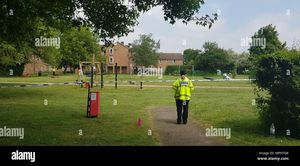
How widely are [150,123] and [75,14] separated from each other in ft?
15.2

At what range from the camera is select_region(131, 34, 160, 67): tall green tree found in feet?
318

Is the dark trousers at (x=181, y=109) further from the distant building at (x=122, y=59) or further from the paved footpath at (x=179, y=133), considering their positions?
the distant building at (x=122, y=59)

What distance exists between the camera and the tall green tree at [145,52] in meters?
96.8

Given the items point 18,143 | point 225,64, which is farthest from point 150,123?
point 225,64

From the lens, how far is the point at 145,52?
98.2 metres

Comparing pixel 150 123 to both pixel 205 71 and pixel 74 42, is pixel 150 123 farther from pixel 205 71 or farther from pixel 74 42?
pixel 205 71

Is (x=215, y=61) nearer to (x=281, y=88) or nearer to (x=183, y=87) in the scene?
(x=183, y=87)

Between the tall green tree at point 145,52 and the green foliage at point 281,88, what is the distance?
8419 centimetres

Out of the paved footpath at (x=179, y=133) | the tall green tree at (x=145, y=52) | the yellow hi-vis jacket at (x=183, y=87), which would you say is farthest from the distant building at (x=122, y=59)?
the yellow hi-vis jacket at (x=183, y=87)

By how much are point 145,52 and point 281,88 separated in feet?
289

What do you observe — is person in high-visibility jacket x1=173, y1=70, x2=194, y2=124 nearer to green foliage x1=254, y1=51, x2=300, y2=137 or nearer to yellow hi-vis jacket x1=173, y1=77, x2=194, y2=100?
yellow hi-vis jacket x1=173, y1=77, x2=194, y2=100

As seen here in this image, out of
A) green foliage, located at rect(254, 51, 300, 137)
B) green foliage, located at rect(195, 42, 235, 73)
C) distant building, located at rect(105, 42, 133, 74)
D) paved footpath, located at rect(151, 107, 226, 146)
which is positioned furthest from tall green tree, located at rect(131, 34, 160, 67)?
green foliage, located at rect(254, 51, 300, 137)

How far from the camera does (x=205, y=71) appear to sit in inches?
3127

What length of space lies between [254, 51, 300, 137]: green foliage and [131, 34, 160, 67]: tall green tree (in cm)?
8419
